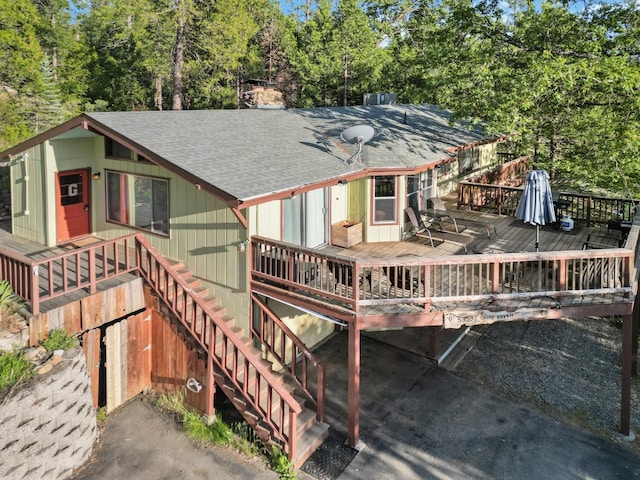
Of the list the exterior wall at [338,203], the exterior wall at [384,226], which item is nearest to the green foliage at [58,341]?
the exterior wall at [338,203]

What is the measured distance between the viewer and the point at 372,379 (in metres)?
11.3

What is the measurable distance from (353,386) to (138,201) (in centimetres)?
645

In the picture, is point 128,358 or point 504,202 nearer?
point 128,358

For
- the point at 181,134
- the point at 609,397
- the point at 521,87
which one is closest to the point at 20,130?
the point at 181,134

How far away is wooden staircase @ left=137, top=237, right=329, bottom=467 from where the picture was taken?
346 inches

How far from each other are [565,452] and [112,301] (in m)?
9.00

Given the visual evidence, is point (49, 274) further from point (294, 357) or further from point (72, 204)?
point (294, 357)

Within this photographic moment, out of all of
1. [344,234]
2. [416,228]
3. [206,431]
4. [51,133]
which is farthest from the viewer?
[416,228]

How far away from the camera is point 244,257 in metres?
9.80

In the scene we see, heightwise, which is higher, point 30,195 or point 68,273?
point 30,195

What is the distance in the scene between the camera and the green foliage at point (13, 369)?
24.8 ft

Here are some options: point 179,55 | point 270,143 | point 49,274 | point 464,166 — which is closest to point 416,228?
point 270,143

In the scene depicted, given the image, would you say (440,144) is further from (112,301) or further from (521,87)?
(112,301)

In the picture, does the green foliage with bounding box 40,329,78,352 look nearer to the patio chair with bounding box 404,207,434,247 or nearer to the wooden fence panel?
the wooden fence panel
